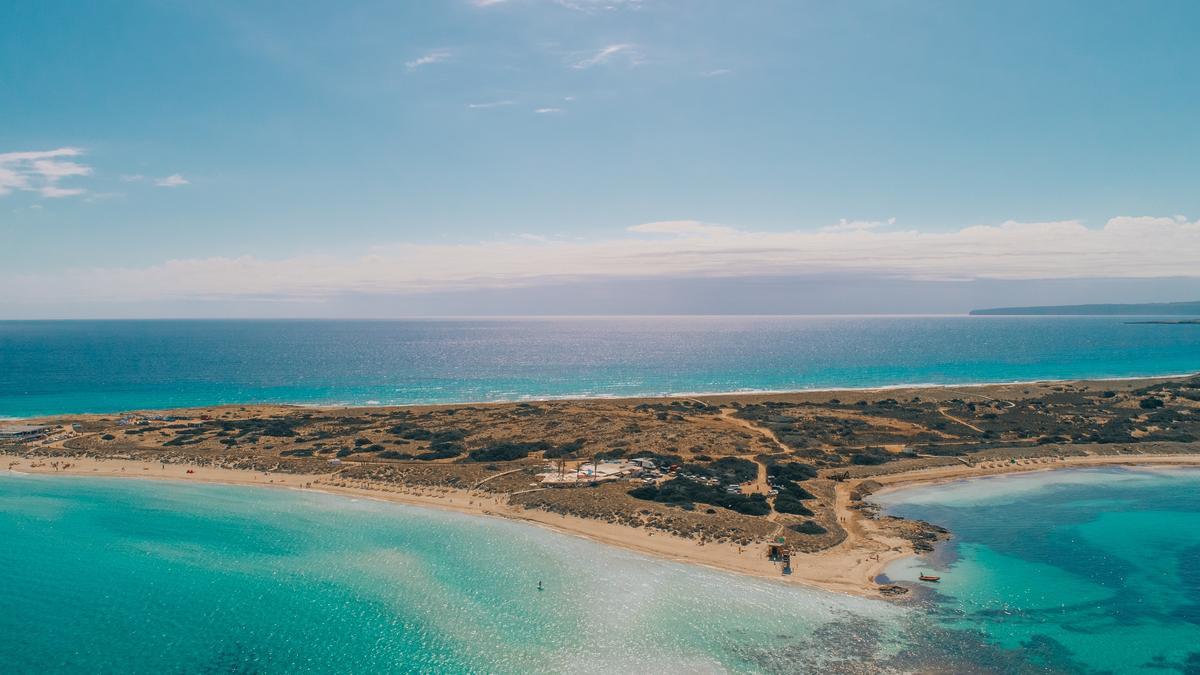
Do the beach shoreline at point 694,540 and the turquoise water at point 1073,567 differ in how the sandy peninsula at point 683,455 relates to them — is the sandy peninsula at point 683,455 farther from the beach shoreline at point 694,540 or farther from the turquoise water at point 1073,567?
the turquoise water at point 1073,567

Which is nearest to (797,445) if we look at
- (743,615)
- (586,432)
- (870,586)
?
(586,432)

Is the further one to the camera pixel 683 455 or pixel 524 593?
pixel 683 455

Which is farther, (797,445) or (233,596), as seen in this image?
(797,445)

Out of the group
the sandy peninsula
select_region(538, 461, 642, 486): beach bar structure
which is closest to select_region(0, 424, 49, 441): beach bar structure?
the sandy peninsula

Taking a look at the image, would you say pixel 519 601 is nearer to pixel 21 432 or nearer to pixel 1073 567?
pixel 1073 567

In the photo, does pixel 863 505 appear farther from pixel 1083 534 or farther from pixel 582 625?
pixel 582 625

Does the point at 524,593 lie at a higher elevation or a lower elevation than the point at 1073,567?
higher

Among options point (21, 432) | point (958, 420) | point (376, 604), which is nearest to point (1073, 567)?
point (376, 604)
